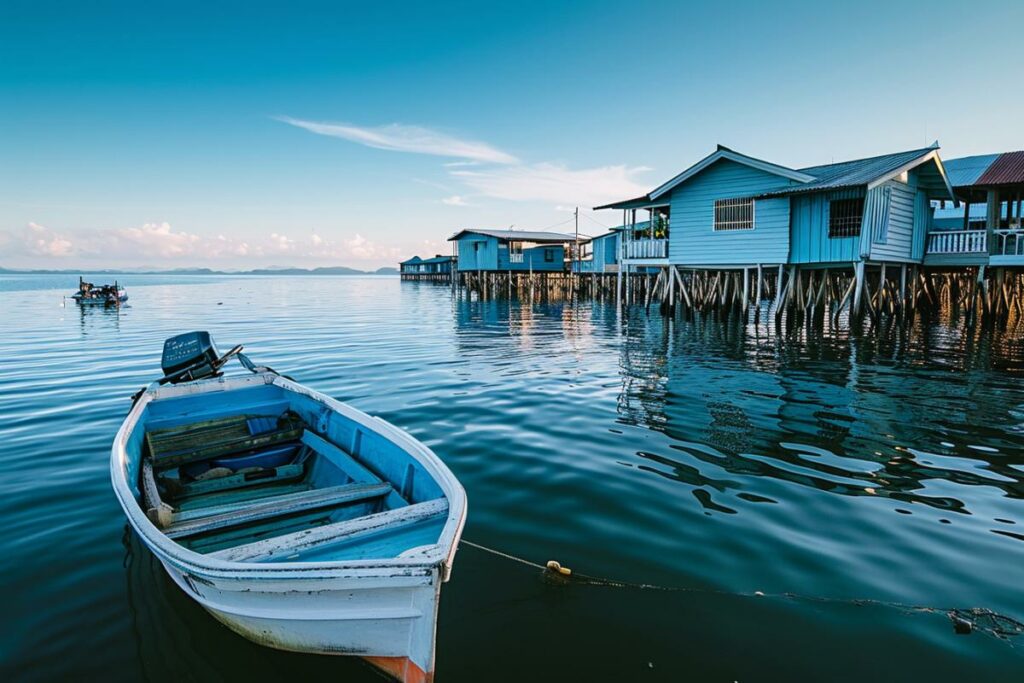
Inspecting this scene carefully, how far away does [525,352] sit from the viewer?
16031mm

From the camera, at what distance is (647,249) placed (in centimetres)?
2556

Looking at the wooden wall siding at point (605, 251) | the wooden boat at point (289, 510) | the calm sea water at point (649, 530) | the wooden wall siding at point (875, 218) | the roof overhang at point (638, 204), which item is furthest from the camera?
the wooden wall siding at point (605, 251)

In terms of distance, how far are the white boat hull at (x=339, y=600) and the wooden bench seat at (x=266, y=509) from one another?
63 centimetres

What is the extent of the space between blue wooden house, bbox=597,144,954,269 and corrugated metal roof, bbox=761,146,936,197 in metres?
0.04

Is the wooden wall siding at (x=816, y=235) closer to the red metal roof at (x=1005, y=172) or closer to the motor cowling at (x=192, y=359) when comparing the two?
the red metal roof at (x=1005, y=172)

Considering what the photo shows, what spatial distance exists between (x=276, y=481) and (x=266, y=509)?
161cm

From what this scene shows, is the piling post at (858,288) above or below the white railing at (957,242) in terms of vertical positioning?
below

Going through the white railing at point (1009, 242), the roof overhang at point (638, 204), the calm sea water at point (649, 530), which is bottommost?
the calm sea water at point (649, 530)

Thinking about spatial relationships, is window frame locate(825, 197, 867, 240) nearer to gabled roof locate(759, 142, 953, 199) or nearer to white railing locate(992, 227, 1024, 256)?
gabled roof locate(759, 142, 953, 199)

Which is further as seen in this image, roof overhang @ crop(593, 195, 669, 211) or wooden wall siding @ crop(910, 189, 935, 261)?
roof overhang @ crop(593, 195, 669, 211)

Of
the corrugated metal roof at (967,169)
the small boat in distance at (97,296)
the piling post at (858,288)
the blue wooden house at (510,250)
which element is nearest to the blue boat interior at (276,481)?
the piling post at (858,288)

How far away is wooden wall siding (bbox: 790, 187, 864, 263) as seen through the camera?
1917cm

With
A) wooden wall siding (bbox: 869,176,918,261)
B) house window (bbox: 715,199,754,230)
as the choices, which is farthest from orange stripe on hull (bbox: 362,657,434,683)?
house window (bbox: 715,199,754,230)

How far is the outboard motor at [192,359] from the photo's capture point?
8328mm
